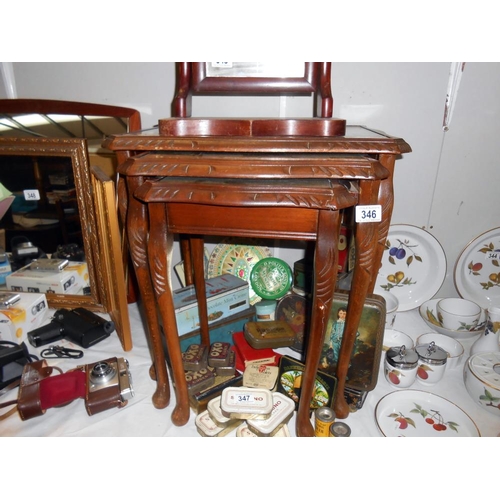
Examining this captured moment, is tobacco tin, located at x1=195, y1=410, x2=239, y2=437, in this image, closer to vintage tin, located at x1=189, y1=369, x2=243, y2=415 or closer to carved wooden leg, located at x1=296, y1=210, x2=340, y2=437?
vintage tin, located at x1=189, y1=369, x2=243, y2=415

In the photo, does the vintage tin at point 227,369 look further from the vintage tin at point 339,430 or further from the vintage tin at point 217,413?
the vintage tin at point 339,430

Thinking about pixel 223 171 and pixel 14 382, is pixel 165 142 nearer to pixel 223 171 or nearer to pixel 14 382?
pixel 223 171

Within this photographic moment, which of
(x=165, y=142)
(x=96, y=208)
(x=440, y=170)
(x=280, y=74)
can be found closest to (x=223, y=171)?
(x=165, y=142)

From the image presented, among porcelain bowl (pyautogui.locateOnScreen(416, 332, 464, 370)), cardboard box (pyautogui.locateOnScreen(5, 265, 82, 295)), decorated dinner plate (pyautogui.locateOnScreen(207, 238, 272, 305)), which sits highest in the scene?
decorated dinner plate (pyautogui.locateOnScreen(207, 238, 272, 305))

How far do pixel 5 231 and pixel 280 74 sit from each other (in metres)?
1.01

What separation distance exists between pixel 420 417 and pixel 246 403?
448 millimetres

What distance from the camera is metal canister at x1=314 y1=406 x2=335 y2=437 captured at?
31.2 inches

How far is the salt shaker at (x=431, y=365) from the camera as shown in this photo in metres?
0.96

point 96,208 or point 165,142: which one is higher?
point 165,142

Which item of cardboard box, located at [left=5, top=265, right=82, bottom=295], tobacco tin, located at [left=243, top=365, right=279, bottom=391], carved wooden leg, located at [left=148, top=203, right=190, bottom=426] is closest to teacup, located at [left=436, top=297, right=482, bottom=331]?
tobacco tin, located at [left=243, top=365, right=279, bottom=391]

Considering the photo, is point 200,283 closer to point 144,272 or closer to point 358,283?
point 144,272

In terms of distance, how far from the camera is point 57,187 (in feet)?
3.74

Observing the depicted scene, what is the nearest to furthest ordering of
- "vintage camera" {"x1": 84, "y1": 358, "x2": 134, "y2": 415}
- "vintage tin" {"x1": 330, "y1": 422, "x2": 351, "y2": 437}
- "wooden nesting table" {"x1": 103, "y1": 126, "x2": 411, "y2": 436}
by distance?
"wooden nesting table" {"x1": 103, "y1": 126, "x2": 411, "y2": 436}, "vintage tin" {"x1": 330, "y1": 422, "x2": 351, "y2": 437}, "vintage camera" {"x1": 84, "y1": 358, "x2": 134, "y2": 415}

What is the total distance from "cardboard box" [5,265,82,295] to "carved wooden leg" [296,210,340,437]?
877 millimetres
